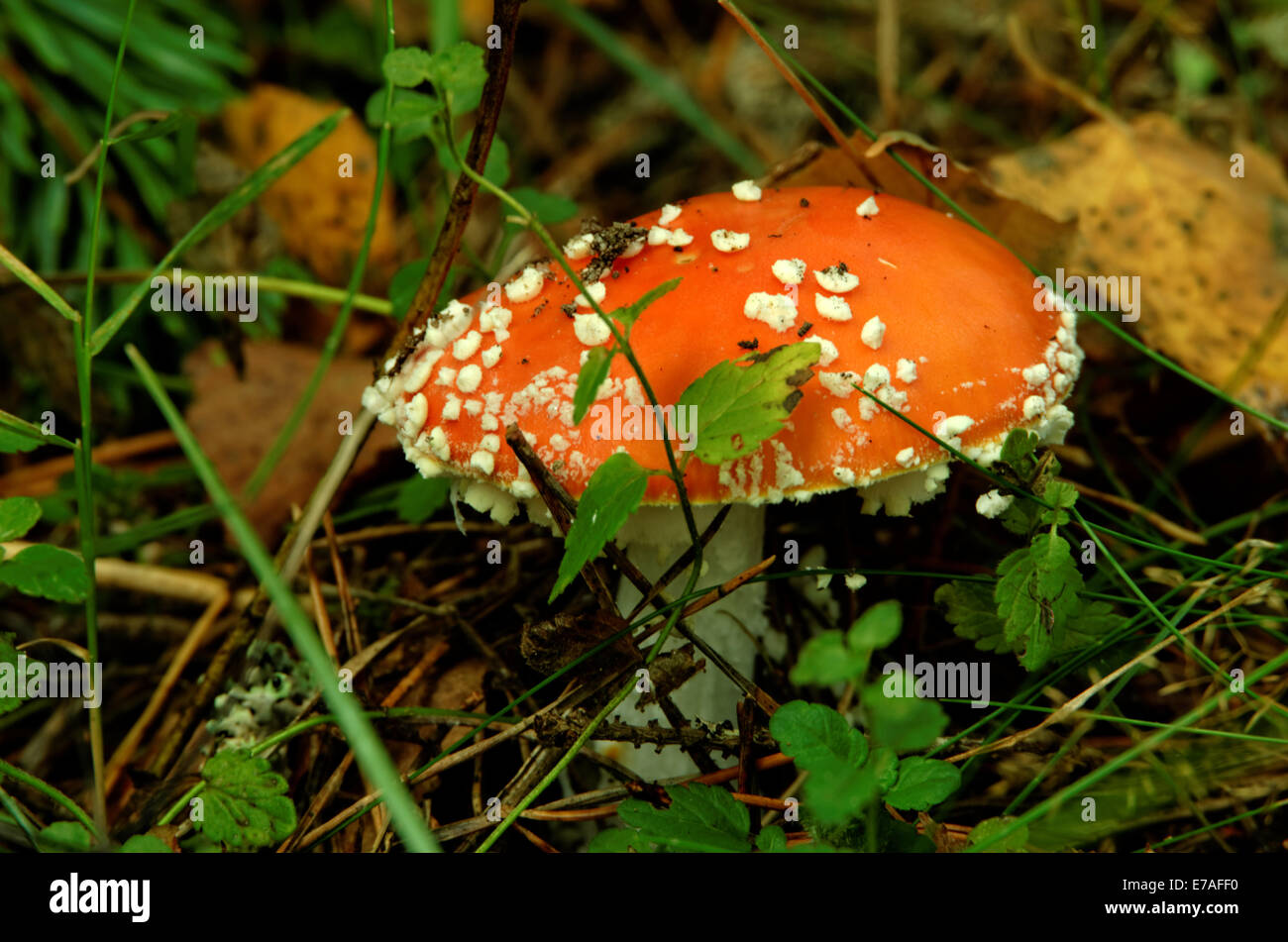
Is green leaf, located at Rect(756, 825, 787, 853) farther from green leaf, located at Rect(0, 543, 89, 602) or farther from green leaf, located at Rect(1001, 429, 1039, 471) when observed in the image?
green leaf, located at Rect(0, 543, 89, 602)

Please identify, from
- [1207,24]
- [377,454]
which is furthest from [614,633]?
[1207,24]

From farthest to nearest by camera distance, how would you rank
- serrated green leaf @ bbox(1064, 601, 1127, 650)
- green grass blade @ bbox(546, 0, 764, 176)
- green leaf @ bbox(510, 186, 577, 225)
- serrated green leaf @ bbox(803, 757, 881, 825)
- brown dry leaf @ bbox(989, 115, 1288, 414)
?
1. green grass blade @ bbox(546, 0, 764, 176)
2. brown dry leaf @ bbox(989, 115, 1288, 414)
3. green leaf @ bbox(510, 186, 577, 225)
4. serrated green leaf @ bbox(1064, 601, 1127, 650)
5. serrated green leaf @ bbox(803, 757, 881, 825)

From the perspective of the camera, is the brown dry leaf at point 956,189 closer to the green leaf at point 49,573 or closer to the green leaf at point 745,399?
the green leaf at point 745,399

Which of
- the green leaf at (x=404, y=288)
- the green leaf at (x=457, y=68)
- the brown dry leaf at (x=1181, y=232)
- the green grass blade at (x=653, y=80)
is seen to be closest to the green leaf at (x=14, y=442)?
the green leaf at (x=404, y=288)

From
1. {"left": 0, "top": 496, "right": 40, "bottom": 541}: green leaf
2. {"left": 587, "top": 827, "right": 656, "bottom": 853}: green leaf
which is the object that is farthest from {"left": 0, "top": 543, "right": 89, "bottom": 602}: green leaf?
{"left": 587, "top": 827, "right": 656, "bottom": 853}: green leaf

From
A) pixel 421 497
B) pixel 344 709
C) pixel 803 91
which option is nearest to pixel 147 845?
pixel 344 709

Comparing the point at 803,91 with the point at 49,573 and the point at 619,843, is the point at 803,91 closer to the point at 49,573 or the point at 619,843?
the point at 619,843
